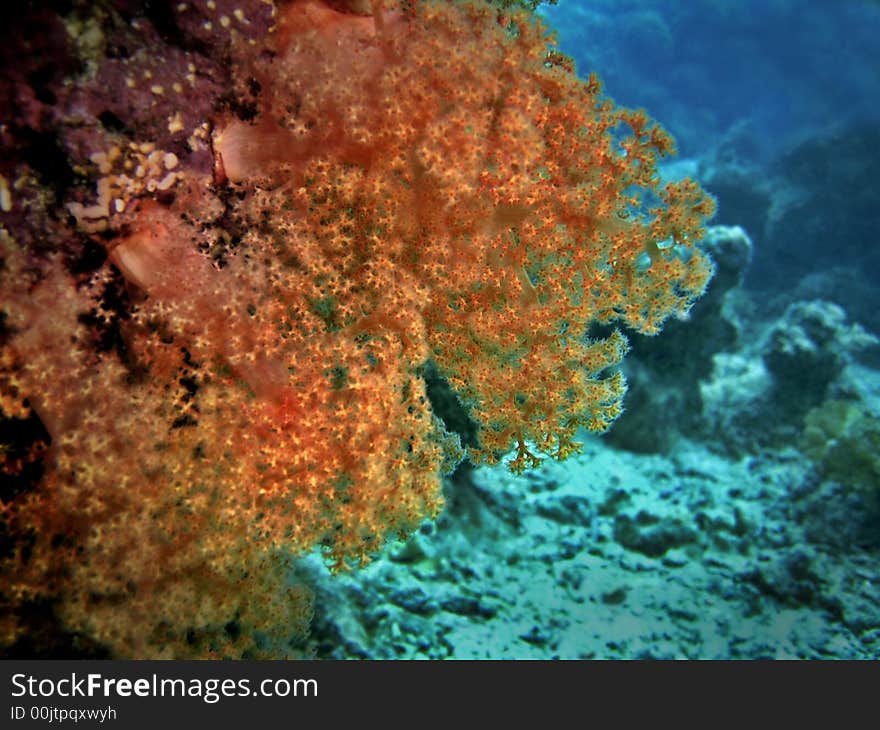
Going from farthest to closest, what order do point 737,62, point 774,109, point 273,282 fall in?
1. point 737,62
2. point 774,109
3. point 273,282

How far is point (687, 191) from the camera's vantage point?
2803 millimetres

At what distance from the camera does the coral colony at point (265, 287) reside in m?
2.13

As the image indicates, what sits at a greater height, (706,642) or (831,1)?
(831,1)

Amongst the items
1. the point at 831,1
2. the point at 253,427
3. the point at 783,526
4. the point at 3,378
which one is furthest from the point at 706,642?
the point at 831,1

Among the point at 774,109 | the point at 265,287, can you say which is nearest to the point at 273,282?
the point at 265,287

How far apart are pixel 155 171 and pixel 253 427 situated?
1164 mm

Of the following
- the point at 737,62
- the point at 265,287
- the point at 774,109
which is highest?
the point at 737,62

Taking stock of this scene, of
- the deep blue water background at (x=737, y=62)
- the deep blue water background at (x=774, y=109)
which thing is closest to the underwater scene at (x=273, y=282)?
the deep blue water background at (x=774, y=109)

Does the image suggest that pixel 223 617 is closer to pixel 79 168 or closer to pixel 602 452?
pixel 79 168

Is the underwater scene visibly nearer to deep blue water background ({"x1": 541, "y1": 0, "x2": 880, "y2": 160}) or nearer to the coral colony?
the coral colony

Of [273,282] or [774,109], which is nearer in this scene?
[273,282]

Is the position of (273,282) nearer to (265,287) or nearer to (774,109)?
(265,287)

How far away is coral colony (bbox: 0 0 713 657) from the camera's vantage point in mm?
2135

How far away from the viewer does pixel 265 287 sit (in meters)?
2.29
